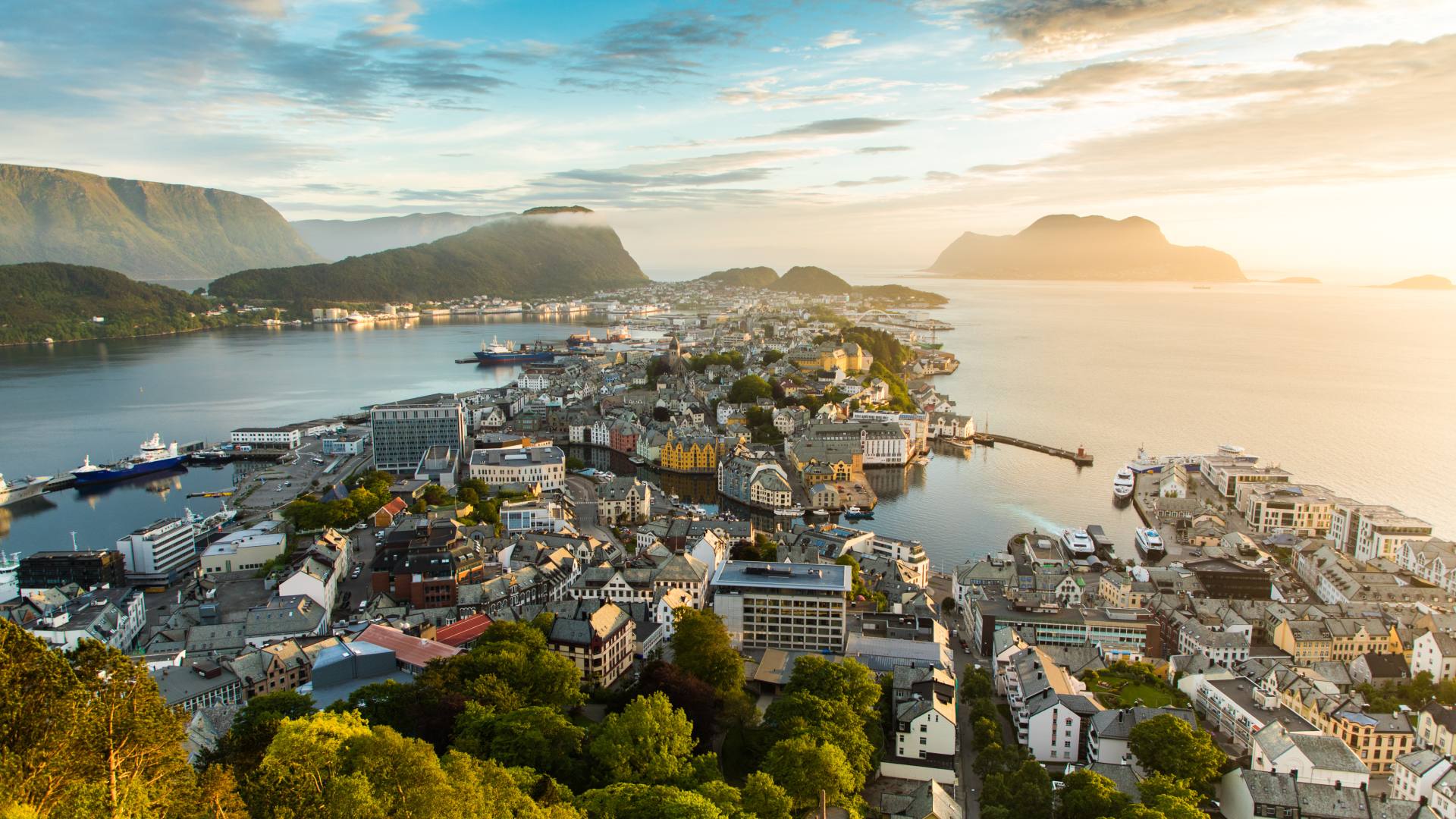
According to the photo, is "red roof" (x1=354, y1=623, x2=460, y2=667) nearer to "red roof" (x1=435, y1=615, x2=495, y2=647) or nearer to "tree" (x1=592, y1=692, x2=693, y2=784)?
"red roof" (x1=435, y1=615, x2=495, y2=647)

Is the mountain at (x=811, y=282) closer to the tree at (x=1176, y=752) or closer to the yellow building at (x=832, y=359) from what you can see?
the yellow building at (x=832, y=359)

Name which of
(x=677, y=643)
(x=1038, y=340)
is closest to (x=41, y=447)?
(x=677, y=643)

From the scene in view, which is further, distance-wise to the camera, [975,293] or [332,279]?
[975,293]

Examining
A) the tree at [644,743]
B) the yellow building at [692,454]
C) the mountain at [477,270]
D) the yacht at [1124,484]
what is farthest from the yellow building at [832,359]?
the mountain at [477,270]

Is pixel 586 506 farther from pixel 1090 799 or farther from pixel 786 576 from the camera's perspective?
pixel 1090 799

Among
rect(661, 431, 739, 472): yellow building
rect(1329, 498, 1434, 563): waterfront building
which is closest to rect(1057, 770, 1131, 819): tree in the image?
rect(1329, 498, 1434, 563): waterfront building

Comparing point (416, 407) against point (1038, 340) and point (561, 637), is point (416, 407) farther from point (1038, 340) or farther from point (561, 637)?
point (1038, 340)

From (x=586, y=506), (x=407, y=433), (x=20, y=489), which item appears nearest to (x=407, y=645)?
(x=586, y=506)
